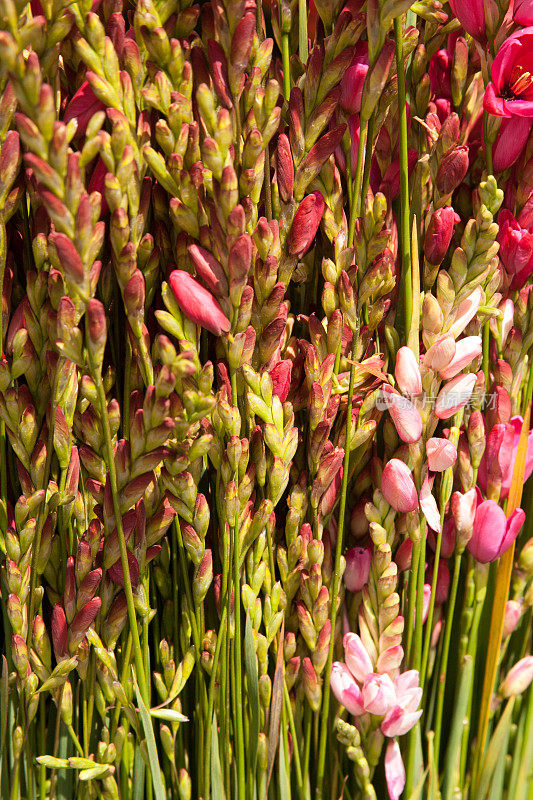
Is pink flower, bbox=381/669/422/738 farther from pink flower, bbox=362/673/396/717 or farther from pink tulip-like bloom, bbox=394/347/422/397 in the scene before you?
pink tulip-like bloom, bbox=394/347/422/397

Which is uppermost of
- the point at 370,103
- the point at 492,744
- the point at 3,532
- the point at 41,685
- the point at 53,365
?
the point at 370,103

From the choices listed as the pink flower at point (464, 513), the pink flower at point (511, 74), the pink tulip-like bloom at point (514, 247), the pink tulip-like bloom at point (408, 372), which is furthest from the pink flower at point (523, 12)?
the pink flower at point (464, 513)

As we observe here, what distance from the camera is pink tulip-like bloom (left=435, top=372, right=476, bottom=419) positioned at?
0.47 metres

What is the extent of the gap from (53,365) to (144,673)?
0.23m

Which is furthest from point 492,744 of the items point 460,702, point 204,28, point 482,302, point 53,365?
point 204,28

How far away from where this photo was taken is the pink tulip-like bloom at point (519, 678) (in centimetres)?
56

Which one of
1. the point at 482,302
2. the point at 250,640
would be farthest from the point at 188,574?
the point at 482,302

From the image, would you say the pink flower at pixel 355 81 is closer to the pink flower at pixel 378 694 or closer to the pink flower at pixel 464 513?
the pink flower at pixel 464 513

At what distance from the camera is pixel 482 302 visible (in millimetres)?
480

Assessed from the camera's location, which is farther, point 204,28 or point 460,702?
point 460,702

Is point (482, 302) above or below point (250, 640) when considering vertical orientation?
above

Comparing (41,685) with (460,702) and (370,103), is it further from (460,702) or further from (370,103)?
(370,103)

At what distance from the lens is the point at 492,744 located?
1.81ft

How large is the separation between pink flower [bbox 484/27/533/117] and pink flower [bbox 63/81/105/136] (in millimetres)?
268
